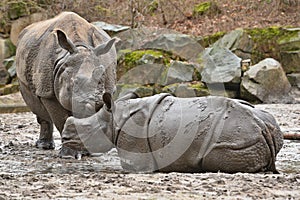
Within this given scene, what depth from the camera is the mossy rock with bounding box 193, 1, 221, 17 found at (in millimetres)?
22781

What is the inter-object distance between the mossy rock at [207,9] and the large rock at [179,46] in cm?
380

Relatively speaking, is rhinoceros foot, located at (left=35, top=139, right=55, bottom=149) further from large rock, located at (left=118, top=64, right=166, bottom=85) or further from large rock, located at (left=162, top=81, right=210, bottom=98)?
large rock, located at (left=118, top=64, right=166, bottom=85)

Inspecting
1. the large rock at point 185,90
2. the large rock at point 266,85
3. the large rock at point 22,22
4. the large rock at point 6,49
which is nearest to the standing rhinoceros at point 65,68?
the large rock at point 185,90

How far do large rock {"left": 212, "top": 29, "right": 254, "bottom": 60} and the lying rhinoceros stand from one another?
1191cm

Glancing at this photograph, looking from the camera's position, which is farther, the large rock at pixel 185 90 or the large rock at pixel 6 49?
the large rock at pixel 6 49

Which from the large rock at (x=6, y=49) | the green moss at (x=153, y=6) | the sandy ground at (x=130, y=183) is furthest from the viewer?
the green moss at (x=153, y=6)

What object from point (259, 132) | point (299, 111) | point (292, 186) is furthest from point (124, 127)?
point (299, 111)

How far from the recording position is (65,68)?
7594mm

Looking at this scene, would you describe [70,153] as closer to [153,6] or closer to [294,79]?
[294,79]

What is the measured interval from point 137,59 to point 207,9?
20.4 ft

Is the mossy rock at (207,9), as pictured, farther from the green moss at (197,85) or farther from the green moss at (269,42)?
the green moss at (197,85)

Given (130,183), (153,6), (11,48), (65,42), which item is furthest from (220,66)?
(130,183)

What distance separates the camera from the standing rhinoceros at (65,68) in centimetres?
729

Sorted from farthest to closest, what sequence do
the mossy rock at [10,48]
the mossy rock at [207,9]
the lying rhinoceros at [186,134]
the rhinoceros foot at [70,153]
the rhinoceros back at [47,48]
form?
the mossy rock at [207,9] < the mossy rock at [10,48] < the rhinoceros back at [47,48] < the rhinoceros foot at [70,153] < the lying rhinoceros at [186,134]
